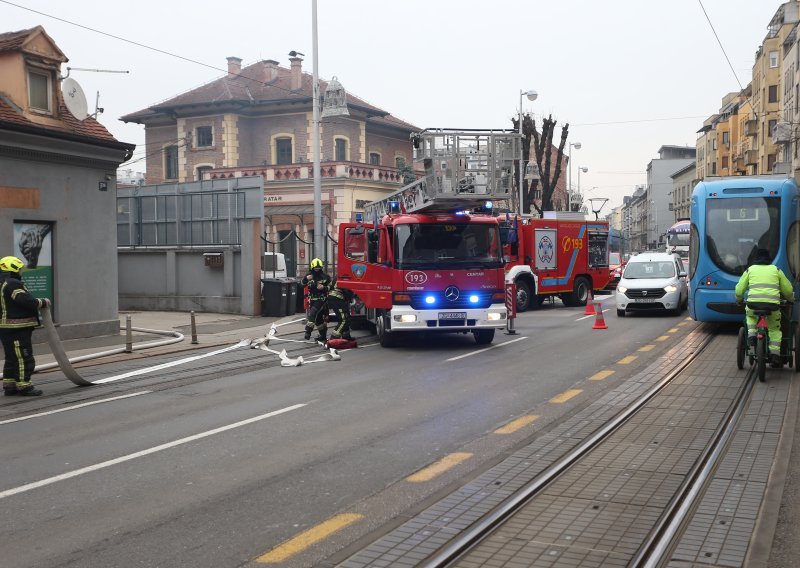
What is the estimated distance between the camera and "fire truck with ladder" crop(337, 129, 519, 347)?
15.9m

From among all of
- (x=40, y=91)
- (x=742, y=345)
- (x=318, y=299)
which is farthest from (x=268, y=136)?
(x=742, y=345)

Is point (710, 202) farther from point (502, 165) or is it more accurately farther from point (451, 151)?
point (451, 151)

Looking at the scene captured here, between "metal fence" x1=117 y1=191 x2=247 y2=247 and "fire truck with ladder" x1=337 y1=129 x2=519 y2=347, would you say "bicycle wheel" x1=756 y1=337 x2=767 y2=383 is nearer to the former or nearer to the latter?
"fire truck with ladder" x1=337 y1=129 x2=519 y2=347

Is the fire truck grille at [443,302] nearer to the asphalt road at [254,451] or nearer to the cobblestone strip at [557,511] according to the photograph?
the asphalt road at [254,451]

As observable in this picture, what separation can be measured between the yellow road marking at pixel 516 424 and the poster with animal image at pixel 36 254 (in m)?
12.3

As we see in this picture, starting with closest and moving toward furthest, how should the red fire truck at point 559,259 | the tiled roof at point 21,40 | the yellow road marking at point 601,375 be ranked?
the yellow road marking at point 601,375, the tiled roof at point 21,40, the red fire truck at point 559,259

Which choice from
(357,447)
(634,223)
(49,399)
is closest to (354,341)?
(49,399)

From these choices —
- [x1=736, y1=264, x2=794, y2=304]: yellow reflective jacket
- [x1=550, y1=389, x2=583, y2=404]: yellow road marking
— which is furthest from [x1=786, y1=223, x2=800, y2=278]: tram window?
[x1=550, y1=389, x2=583, y2=404]: yellow road marking

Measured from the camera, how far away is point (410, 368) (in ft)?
43.9

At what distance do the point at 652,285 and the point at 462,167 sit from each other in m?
8.56

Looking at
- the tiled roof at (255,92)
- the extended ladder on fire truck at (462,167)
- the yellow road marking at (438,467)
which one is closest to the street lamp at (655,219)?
the tiled roof at (255,92)

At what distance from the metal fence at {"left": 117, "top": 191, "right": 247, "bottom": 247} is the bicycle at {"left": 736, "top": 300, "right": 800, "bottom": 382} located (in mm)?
15911

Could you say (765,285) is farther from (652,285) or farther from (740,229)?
(652,285)

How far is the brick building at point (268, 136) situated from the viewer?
1690 inches
